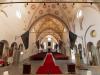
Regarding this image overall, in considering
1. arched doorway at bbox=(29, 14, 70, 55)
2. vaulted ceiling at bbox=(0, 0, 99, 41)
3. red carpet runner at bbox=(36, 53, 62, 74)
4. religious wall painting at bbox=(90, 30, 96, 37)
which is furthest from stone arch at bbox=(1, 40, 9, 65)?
religious wall painting at bbox=(90, 30, 96, 37)

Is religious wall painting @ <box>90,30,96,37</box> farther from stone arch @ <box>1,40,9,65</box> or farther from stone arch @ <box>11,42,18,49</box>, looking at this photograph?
stone arch @ <box>1,40,9,65</box>

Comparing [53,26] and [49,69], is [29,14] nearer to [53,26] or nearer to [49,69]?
[53,26]

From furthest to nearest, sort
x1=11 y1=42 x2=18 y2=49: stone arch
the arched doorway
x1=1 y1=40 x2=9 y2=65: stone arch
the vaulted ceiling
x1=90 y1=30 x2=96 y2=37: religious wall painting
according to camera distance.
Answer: the arched doorway < x1=11 y1=42 x2=18 y2=49: stone arch < x1=90 y1=30 x2=96 y2=37: religious wall painting < the vaulted ceiling < x1=1 y1=40 x2=9 y2=65: stone arch

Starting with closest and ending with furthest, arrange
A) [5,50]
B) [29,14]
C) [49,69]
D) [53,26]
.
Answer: [49,69] → [5,50] → [29,14] → [53,26]

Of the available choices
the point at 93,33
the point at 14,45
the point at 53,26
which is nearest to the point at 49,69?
the point at 93,33

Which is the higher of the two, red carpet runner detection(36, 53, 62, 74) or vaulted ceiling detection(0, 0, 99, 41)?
vaulted ceiling detection(0, 0, 99, 41)

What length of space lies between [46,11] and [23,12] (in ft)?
12.2

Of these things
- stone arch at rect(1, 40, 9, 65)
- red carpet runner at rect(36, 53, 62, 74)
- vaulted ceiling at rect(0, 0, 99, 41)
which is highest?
vaulted ceiling at rect(0, 0, 99, 41)

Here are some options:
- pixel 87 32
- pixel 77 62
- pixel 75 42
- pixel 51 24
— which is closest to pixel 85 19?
pixel 87 32

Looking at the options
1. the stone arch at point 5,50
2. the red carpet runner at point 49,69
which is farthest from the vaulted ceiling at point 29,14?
the red carpet runner at point 49,69

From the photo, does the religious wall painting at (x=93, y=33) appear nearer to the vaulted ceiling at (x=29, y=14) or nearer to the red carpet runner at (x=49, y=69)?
the vaulted ceiling at (x=29, y=14)

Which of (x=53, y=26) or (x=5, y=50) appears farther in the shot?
(x=53, y=26)

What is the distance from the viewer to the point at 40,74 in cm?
763

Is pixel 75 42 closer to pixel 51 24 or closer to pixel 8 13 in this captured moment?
pixel 8 13
